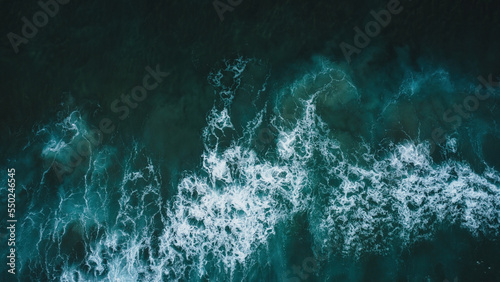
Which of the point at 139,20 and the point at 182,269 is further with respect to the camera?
the point at 139,20

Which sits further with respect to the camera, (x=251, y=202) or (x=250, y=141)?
(x=250, y=141)

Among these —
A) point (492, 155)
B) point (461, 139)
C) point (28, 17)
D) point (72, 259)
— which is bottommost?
point (492, 155)

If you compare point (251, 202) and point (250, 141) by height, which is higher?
point (250, 141)

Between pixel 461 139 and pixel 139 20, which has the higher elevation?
pixel 139 20

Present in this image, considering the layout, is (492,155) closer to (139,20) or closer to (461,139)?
(461,139)

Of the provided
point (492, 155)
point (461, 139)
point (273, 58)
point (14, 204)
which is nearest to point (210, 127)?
point (273, 58)

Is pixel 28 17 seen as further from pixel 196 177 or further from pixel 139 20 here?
pixel 196 177
